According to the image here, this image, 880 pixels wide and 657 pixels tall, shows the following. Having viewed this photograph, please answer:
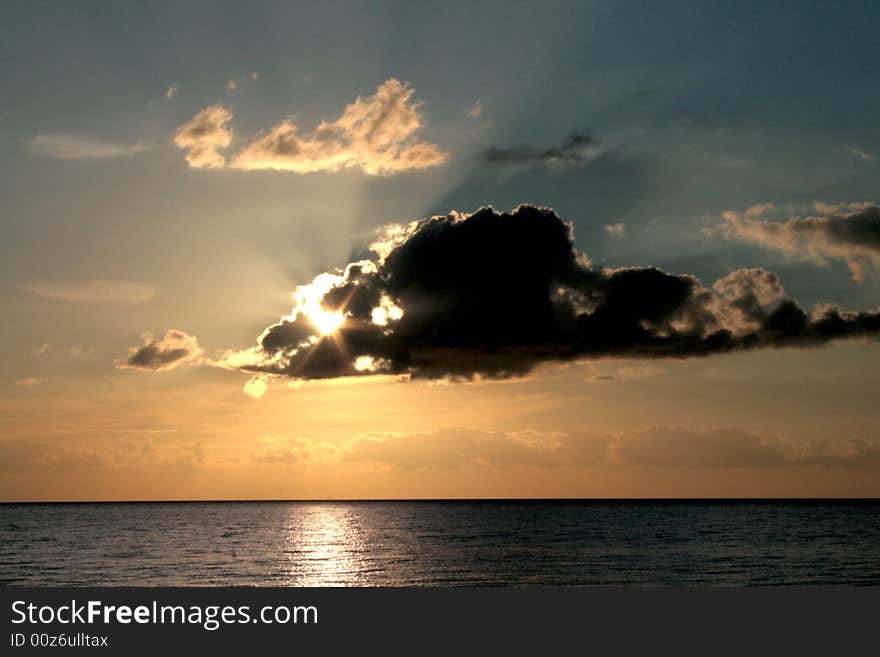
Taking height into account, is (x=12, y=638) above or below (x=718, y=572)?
above

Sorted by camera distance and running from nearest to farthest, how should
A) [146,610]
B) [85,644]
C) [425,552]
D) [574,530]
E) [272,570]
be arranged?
[85,644], [146,610], [272,570], [425,552], [574,530]

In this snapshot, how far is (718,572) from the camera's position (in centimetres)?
9738

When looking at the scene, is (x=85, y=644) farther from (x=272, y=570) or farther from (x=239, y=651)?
(x=272, y=570)

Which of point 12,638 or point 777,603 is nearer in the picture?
point 12,638

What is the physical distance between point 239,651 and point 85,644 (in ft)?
22.7

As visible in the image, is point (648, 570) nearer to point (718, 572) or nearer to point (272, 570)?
point (718, 572)

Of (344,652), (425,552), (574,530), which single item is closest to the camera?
(344,652)

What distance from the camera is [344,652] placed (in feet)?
107

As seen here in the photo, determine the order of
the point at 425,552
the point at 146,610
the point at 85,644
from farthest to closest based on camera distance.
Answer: the point at 425,552
the point at 146,610
the point at 85,644

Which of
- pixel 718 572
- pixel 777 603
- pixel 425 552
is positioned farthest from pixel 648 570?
pixel 777 603

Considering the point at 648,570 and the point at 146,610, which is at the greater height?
the point at 146,610

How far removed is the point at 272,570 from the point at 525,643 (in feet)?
243

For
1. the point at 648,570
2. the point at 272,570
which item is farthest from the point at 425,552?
the point at 648,570

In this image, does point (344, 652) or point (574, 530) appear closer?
point (344, 652)
